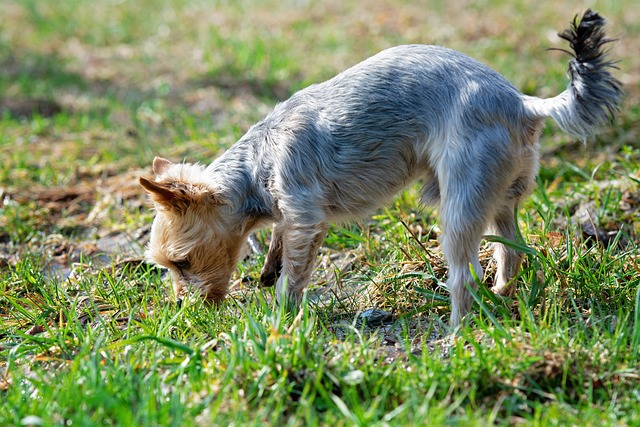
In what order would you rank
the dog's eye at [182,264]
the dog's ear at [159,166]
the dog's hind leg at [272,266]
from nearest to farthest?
the dog's eye at [182,264], the dog's ear at [159,166], the dog's hind leg at [272,266]

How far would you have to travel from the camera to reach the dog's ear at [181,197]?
430 cm

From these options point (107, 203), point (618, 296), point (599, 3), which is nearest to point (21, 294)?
point (107, 203)

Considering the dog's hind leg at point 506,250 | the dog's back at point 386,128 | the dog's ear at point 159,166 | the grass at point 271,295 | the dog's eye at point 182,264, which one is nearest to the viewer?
the grass at point 271,295

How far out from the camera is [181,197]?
4.37 metres

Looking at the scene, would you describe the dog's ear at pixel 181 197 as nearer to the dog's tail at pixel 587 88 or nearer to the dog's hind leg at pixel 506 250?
the dog's hind leg at pixel 506 250

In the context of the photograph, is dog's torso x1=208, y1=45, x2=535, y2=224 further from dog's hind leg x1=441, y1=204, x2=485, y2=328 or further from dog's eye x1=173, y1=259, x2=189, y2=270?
dog's eye x1=173, y1=259, x2=189, y2=270

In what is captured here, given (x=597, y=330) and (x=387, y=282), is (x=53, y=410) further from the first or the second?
(x=597, y=330)

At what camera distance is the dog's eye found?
454 centimetres

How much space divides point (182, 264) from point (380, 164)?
128 centimetres

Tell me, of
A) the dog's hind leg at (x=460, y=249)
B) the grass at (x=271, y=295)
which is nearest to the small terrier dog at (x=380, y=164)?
the dog's hind leg at (x=460, y=249)

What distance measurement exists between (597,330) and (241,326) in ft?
5.66

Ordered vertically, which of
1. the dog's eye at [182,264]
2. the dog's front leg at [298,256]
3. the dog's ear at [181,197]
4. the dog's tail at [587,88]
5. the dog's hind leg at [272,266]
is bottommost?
the dog's hind leg at [272,266]

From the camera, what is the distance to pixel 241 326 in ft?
13.2

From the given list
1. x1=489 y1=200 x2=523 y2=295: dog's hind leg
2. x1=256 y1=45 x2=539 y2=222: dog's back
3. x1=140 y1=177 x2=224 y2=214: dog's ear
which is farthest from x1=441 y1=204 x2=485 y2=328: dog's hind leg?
x1=140 y1=177 x2=224 y2=214: dog's ear
